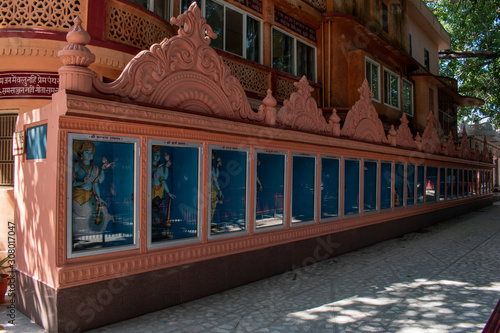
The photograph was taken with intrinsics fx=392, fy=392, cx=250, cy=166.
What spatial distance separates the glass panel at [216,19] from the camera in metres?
9.41

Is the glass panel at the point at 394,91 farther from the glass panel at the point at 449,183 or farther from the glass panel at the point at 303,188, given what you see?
the glass panel at the point at 303,188

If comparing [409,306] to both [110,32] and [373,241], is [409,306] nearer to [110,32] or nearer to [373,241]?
[373,241]

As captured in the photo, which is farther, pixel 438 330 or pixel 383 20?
pixel 383 20

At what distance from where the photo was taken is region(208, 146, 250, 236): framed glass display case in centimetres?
615

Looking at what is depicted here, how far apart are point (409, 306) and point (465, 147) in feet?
55.1

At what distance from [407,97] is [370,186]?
29.7 feet

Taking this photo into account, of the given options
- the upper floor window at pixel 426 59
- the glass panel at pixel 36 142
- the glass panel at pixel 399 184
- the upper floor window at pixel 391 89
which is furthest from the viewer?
the upper floor window at pixel 426 59

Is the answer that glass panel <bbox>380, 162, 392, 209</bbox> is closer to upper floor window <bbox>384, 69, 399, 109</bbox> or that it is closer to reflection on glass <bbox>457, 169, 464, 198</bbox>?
upper floor window <bbox>384, 69, 399, 109</bbox>

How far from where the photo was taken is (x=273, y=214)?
725 centimetres

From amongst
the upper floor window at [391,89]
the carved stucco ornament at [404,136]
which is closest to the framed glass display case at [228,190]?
the carved stucco ornament at [404,136]

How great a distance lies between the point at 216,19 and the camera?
9.55 meters

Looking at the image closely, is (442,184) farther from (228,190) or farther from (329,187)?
(228,190)

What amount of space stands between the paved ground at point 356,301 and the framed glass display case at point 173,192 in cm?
101

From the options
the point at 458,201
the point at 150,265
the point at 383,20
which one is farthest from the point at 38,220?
the point at 458,201
